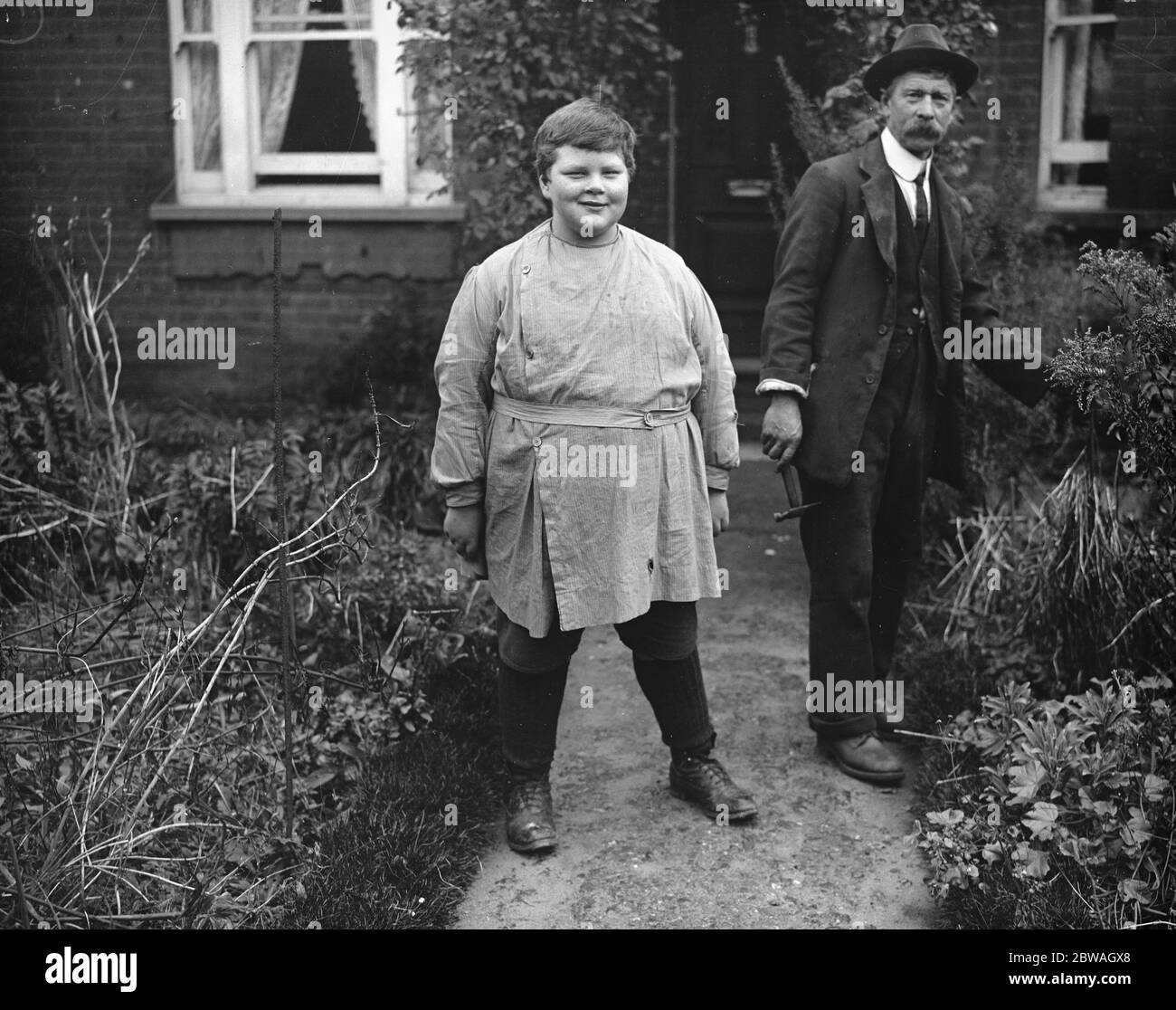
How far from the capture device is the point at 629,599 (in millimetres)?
3557

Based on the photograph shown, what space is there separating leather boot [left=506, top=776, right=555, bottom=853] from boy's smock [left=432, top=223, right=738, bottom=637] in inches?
21.9

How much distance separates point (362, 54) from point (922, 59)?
4790 millimetres

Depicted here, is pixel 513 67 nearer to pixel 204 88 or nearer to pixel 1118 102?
pixel 204 88

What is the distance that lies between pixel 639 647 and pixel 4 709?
188cm

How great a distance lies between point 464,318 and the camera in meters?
3.55

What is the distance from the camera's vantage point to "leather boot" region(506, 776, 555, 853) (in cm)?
377

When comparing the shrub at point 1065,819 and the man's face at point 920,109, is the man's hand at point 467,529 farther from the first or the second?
the man's face at point 920,109

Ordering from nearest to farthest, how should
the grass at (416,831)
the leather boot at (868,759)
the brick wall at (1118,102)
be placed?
the grass at (416,831) → the leather boot at (868,759) → the brick wall at (1118,102)

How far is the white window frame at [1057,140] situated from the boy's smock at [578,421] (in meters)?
4.89

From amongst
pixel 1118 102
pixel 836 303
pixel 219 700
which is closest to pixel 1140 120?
pixel 1118 102

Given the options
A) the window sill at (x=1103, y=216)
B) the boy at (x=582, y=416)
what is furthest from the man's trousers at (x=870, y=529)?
the window sill at (x=1103, y=216)

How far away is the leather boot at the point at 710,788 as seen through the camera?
12.8 feet
